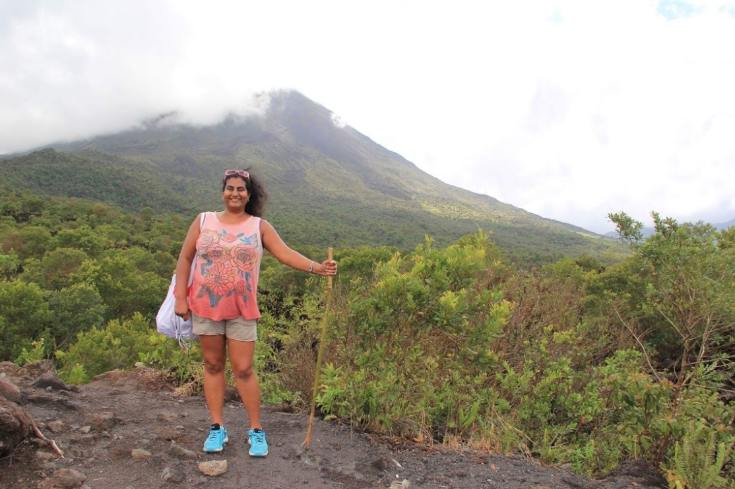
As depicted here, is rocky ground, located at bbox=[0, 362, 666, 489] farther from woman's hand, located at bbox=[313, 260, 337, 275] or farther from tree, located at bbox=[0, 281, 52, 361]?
tree, located at bbox=[0, 281, 52, 361]

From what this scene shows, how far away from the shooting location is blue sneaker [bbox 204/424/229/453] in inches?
92.4

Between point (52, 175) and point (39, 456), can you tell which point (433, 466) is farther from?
point (52, 175)

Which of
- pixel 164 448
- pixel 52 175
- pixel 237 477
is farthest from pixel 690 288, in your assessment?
pixel 52 175

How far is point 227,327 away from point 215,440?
1.98 feet

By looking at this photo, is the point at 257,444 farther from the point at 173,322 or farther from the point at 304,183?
the point at 304,183

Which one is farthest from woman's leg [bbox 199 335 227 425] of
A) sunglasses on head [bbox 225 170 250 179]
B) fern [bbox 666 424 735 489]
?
fern [bbox 666 424 735 489]

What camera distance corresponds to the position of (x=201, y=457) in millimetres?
2297

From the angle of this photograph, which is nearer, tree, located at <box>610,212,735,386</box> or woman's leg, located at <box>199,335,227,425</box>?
woman's leg, located at <box>199,335,227,425</box>

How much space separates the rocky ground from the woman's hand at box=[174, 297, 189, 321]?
2.21ft

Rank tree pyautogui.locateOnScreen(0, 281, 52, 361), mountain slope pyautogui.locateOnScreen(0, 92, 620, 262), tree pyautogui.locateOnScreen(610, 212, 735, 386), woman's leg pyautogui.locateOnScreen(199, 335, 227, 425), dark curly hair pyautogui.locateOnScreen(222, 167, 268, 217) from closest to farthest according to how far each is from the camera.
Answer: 1. woman's leg pyautogui.locateOnScreen(199, 335, 227, 425)
2. dark curly hair pyautogui.locateOnScreen(222, 167, 268, 217)
3. tree pyautogui.locateOnScreen(610, 212, 735, 386)
4. tree pyautogui.locateOnScreen(0, 281, 52, 361)
5. mountain slope pyautogui.locateOnScreen(0, 92, 620, 262)

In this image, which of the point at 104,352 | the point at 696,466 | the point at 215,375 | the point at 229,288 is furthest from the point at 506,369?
the point at 104,352

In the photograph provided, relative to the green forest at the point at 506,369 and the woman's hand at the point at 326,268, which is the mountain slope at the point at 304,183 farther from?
the woman's hand at the point at 326,268

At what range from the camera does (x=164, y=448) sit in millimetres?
2328

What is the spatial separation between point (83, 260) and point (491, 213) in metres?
110
